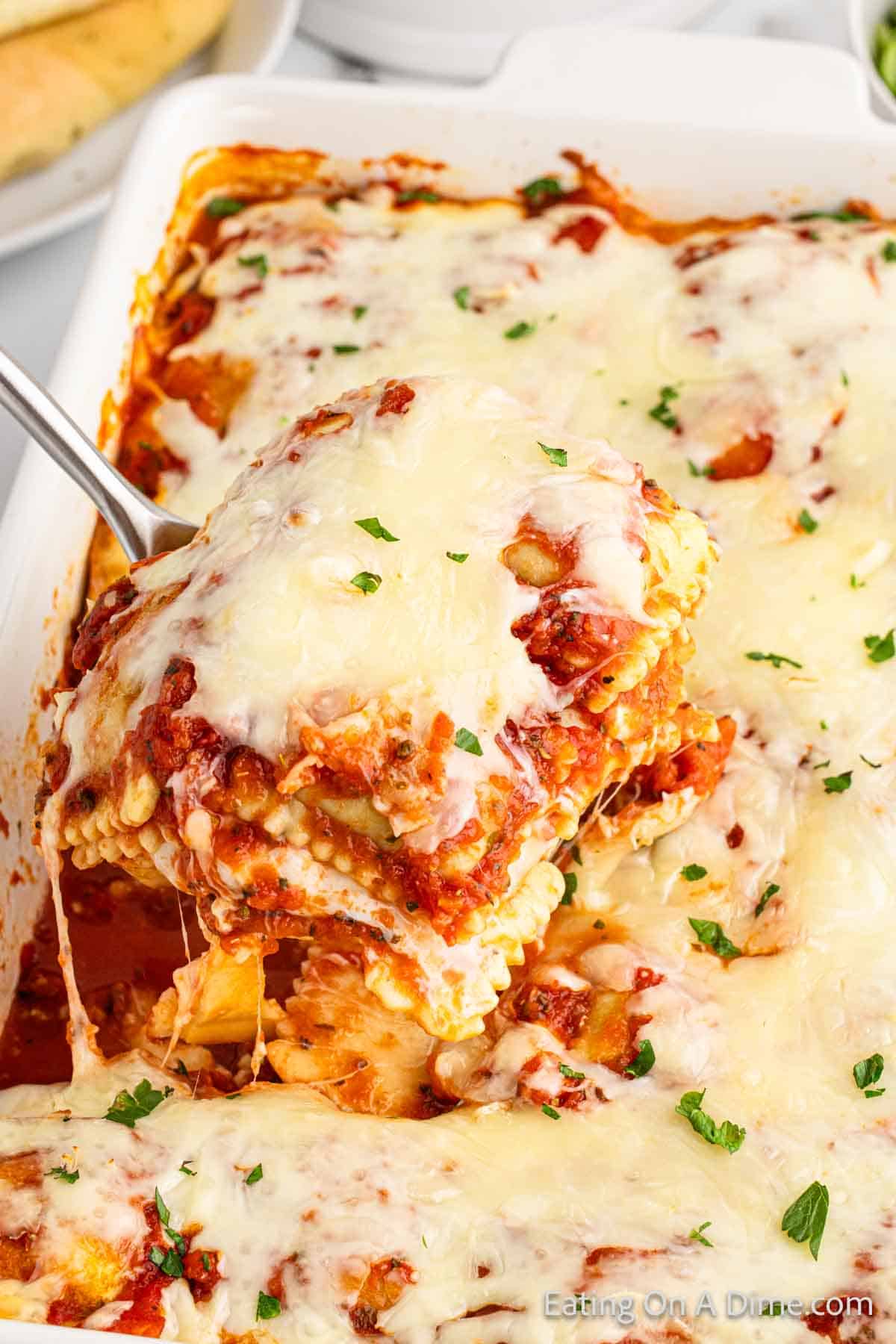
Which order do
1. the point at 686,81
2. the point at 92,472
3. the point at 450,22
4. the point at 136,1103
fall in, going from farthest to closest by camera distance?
1. the point at 450,22
2. the point at 686,81
3. the point at 92,472
4. the point at 136,1103

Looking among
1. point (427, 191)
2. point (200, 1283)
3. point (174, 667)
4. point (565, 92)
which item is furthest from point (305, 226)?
point (200, 1283)

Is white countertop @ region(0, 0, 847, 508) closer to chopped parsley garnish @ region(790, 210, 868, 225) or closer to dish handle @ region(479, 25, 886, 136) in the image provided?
dish handle @ region(479, 25, 886, 136)

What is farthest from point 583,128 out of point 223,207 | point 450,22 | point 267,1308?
point 267,1308

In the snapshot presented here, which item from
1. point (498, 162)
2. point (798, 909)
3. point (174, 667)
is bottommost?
point (798, 909)

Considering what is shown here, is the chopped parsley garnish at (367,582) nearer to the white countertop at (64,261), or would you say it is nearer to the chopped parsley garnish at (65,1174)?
the chopped parsley garnish at (65,1174)

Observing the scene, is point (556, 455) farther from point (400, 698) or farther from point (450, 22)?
point (450, 22)

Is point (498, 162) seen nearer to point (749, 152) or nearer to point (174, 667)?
point (749, 152)

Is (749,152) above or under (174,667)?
under
